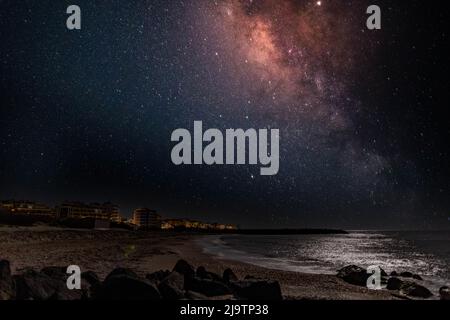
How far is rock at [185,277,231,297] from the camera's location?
12.5 m

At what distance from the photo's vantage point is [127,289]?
1109 centimetres

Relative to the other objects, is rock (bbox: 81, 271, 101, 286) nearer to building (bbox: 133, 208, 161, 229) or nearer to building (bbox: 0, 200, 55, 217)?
building (bbox: 0, 200, 55, 217)

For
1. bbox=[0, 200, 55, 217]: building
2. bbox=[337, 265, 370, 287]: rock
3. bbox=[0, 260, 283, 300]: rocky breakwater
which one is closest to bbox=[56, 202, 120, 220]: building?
bbox=[0, 200, 55, 217]: building

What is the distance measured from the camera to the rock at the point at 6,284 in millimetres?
10461

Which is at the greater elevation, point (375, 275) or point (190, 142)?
point (190, 142)

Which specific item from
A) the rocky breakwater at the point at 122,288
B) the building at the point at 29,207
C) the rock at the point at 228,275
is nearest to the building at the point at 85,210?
the building at the point at 29,207

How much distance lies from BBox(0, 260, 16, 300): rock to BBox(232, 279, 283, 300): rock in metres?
6.68

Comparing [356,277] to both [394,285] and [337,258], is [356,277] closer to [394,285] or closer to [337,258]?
[394,285]

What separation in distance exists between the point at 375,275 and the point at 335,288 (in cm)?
374
